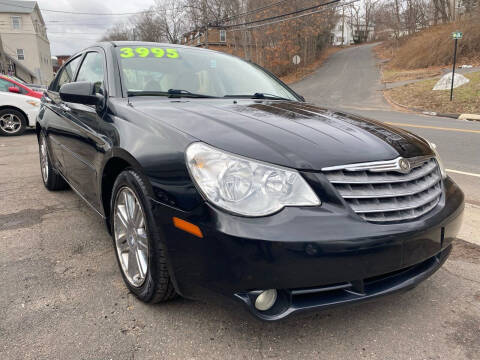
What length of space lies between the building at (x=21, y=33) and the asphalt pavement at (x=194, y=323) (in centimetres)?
4911

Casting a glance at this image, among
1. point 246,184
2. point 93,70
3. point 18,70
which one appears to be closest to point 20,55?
point 18,70

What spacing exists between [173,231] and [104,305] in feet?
2.49

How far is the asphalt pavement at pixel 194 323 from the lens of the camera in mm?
1740

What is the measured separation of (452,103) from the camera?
1538 centimetres

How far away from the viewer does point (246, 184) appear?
1598 millimetres

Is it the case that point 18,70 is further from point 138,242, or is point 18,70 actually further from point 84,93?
point 138,242

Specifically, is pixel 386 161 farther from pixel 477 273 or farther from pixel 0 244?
pixel 0 244

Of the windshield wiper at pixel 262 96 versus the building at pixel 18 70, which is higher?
the building at pixel 18 70

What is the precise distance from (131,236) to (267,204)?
95 cm

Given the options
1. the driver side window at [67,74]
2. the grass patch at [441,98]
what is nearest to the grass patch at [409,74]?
the grass patch at [441,98]

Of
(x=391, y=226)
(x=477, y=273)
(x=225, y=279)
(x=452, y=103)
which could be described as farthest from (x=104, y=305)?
(x=452, y=103)

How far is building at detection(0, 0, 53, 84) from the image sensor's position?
45.3 metres

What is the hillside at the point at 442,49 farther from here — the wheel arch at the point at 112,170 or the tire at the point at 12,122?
the wheel arch at the point at 112,170

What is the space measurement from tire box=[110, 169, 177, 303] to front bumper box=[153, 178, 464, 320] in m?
0.11
